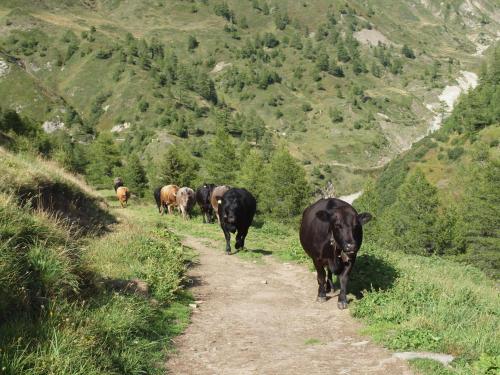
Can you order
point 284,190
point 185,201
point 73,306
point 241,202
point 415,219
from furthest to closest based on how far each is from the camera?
1. point 284,190
2. point 415,219
3. point 185,201
4. point 241,202
5. point 73,306

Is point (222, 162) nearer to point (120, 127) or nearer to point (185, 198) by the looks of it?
point (185, 198)

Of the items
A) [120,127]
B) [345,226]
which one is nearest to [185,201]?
[345,226]

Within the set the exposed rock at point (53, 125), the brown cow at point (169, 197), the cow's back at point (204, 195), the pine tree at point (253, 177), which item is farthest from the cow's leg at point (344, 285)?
the exposed rock at point (53, 125)

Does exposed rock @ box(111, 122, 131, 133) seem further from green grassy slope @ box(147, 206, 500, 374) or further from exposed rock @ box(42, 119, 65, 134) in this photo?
green grassy slope @ box(147, 206, 500, 374)

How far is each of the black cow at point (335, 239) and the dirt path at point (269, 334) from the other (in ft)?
2.23

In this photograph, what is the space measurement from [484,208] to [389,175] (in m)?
74.7

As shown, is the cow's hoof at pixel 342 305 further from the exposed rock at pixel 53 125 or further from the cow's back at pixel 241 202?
the exposed rock at pixel 53 125

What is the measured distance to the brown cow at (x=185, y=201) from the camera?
29109mm

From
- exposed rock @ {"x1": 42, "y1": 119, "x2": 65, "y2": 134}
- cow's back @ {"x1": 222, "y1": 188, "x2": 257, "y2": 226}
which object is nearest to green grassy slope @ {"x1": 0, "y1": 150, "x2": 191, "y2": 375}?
cow's back @ {"x1": 222, "y1": 188, "x2": 257, "y2": 226}

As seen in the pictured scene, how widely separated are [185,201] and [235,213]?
523 inches

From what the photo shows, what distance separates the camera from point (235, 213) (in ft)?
53.6

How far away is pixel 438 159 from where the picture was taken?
12525cm

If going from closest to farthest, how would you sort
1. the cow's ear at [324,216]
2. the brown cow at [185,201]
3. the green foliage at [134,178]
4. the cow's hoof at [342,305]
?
the cow's hoof at [342,305], the cow's ear at [324,216], the brown cow at [185,201], the green foliage at [134,178]

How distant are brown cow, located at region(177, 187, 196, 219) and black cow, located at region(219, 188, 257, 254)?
12.2 m
